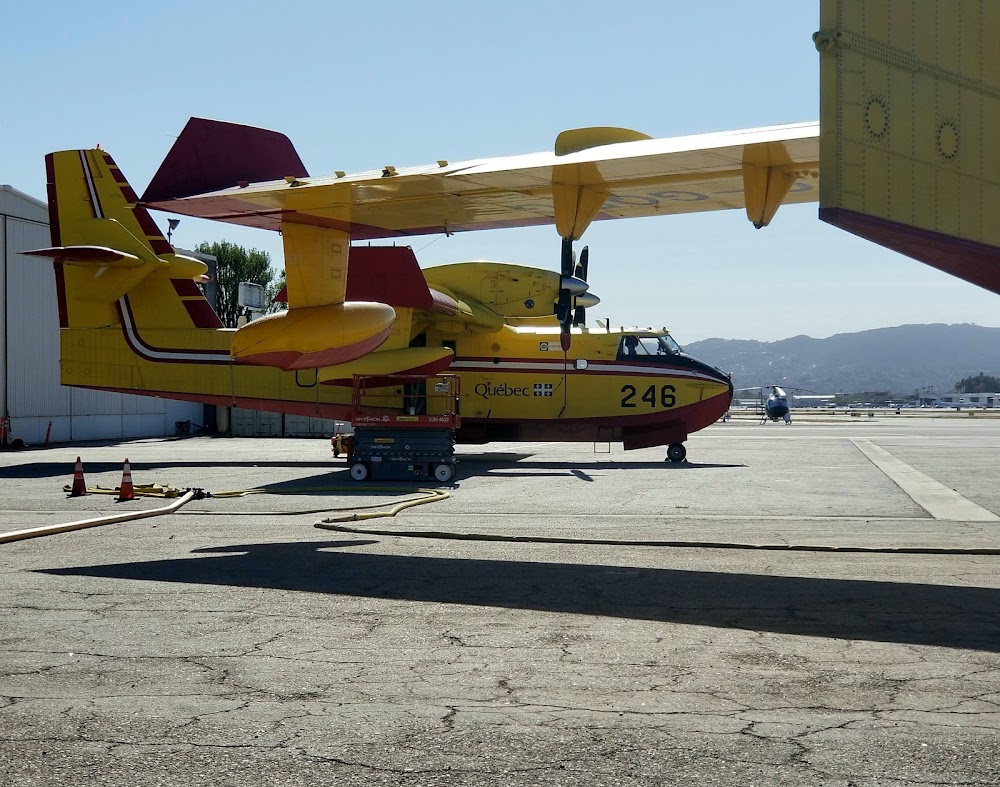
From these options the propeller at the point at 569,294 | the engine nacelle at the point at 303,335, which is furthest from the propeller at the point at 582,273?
the engine nacelle at the point at 303,335

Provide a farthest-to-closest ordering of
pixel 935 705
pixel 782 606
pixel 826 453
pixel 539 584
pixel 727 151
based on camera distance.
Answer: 1. pixel 826 453
2. pixel 727 151
3. pixel 539 584
4. pixel 782 606
5. pixel 935 705

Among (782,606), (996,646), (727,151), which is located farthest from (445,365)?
(996,646)

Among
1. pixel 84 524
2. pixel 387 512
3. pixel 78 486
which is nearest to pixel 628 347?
pixel 387 512

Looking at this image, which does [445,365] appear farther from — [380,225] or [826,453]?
[826,453]

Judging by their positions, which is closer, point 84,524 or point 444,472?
point 84,524

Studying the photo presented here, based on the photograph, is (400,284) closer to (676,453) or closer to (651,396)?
(651,396)

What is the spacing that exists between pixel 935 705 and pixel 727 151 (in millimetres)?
7226

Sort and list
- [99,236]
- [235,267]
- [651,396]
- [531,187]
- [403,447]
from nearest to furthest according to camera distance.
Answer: [531,187] → [403,447] → [99,236] → [651,396] → [235,267]

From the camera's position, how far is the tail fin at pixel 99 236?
78.8ft

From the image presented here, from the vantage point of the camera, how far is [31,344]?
38000mm

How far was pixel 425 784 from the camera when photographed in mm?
4797

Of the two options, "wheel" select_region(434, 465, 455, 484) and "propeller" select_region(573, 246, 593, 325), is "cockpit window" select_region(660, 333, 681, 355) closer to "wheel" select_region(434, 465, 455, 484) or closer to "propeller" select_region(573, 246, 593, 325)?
"propeller" select_region(573, 246, 593, 325)

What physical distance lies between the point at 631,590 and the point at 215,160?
10634mm

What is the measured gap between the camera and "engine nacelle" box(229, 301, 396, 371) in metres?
15.7
